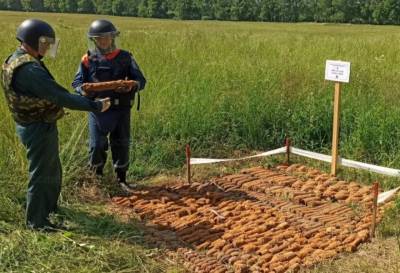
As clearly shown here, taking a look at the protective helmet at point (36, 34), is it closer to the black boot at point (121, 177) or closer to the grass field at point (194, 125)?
the grass field at point (194, 125)

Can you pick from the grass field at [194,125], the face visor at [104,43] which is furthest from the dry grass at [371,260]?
the face visor at [104,43]

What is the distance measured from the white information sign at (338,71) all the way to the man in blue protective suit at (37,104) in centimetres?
244

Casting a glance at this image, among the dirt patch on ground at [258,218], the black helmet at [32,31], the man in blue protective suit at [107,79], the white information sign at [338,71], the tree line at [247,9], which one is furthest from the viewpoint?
the tree line at [247,9]

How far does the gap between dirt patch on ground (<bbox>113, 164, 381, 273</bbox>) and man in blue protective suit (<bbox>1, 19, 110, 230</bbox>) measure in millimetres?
913

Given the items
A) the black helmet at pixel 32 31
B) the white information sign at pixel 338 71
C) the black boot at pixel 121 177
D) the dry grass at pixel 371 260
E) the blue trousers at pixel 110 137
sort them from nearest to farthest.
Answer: the dry grass at pixel 371 260 → the black helmet at pixel 32 31 → the blue trousers at pixel 110 137 → the white information sign at pixel 338 71 → the black boot at pixel 121 177

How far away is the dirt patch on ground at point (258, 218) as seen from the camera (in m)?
3.87

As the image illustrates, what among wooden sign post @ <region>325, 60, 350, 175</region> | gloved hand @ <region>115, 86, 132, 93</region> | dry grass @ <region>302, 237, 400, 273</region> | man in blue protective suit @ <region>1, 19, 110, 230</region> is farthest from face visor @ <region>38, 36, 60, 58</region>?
wooden sign post @ <region>325, 60, 350, 175</region>

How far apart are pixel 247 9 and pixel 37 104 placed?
69.7 metres

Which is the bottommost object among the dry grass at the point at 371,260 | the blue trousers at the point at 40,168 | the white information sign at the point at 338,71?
the dry grass at the point at 371,260

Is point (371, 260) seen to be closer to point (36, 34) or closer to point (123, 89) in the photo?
point (123, 89)

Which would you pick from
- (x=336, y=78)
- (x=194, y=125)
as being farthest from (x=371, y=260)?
(x=194, y=125)

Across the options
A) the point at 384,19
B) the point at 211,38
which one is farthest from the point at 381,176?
the point at 384,19

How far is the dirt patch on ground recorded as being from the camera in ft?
12.7

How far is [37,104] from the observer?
4.01 meters
